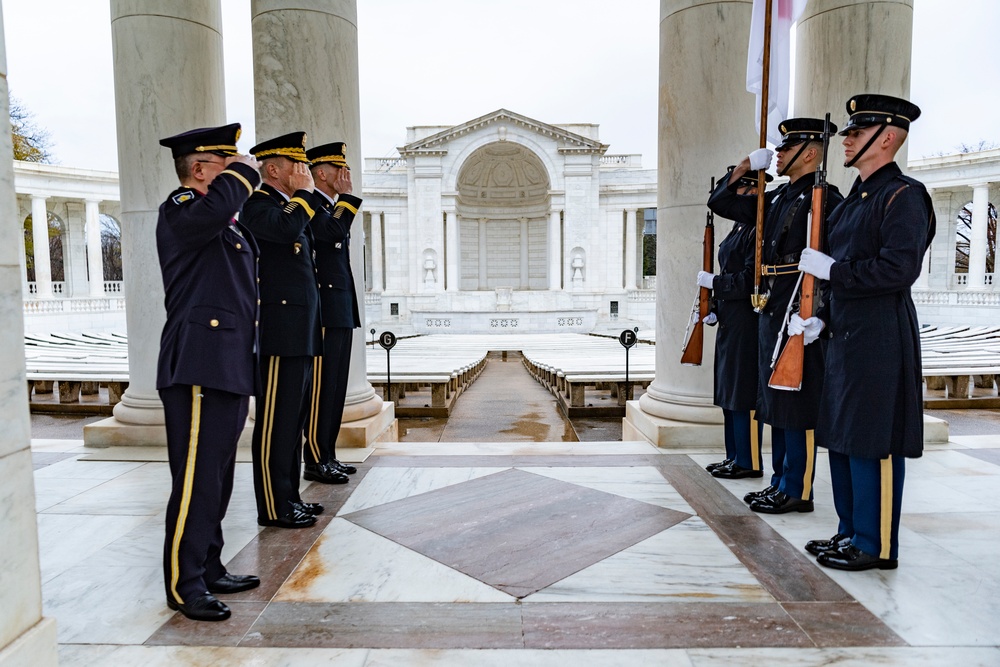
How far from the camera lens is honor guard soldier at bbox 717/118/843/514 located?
166 inches

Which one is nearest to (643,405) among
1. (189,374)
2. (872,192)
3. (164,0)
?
(872,192)

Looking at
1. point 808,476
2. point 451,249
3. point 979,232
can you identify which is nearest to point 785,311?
point 808,476

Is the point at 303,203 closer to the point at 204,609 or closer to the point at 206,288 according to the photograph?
the point at 206,288

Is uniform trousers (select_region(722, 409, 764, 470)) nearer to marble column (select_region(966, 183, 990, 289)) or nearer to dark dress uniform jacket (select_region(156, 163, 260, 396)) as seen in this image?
dark dress uniform jacket (select_region(156, 163, 260, 396))

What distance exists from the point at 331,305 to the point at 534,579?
8.89 ft

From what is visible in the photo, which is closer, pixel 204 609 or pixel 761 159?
pixel 204 609

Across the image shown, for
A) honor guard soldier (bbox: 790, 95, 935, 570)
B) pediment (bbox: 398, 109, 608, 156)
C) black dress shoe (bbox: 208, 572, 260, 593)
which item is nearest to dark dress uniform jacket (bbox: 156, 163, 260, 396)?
black dress shoe (bbox: 208, 572, 260, 593)

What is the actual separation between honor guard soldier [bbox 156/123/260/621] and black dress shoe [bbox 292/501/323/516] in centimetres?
111

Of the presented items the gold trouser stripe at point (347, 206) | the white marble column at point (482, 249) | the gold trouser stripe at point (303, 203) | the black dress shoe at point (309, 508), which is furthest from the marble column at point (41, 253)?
the gold trouser stripe at point (303, 203)

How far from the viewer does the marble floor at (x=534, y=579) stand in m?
2.77

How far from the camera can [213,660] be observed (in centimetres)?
271

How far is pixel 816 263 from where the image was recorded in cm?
363

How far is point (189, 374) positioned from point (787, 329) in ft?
11.5

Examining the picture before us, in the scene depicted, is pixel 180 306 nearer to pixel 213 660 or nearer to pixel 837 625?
pixel 213 660
